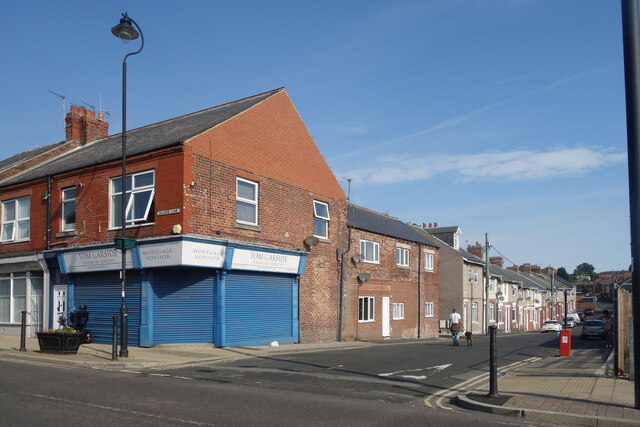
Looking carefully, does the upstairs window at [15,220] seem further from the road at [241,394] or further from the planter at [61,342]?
the road at [241,394]

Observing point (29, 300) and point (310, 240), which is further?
point (310, 240)

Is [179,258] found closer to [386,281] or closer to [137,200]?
[137,200]

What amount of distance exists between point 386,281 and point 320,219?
7.68m

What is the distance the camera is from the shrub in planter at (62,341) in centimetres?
1564

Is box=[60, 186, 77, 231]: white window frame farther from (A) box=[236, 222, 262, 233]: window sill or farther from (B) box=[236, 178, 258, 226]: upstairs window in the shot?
(A) box=[236, 222, 262, 233]: window sill

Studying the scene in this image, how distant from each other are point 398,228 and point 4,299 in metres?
22.9

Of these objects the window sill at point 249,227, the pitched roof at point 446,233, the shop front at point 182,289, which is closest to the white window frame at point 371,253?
the shop front at point 182,289

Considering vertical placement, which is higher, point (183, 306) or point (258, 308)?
point (183, 306)

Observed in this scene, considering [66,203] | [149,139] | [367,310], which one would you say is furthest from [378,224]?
[66,203]

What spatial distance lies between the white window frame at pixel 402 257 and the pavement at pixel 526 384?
47.6ft

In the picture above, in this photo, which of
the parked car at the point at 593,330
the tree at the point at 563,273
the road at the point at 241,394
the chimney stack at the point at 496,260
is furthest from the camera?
the tree at the point at 563,273

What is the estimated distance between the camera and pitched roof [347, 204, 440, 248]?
30288 mm

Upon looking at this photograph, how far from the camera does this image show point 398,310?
1298 inches

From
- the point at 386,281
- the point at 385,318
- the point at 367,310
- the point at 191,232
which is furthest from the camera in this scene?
the point at 386,281
